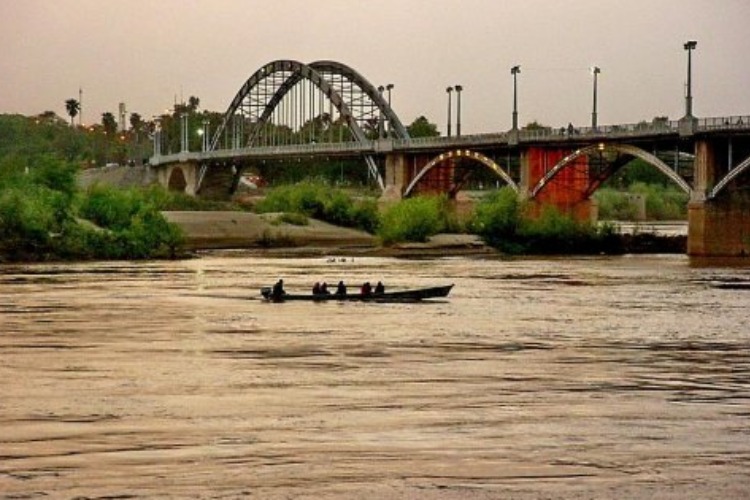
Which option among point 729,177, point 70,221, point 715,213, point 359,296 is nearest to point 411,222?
point 715,213

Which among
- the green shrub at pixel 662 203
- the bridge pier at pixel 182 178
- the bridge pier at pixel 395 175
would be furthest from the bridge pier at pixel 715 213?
the bridge pier at pixel 182 178

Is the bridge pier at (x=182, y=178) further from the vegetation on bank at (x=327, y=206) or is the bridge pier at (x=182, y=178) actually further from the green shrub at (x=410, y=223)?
the green shrub at (x=410, y=223)

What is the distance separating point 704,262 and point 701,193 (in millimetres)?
7415

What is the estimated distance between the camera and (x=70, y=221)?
9081cm

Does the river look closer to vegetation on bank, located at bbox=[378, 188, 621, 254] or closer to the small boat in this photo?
the small boat

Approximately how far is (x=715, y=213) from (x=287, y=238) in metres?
31.3

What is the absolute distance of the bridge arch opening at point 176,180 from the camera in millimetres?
197375

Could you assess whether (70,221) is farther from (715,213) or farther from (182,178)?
(182,178)

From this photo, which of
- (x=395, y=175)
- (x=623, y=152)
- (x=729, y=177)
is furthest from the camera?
(x=395, y=175)

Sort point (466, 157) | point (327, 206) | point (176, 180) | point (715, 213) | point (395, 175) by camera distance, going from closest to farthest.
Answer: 1. point (715, 213)
2. point (466, 157)
3. point (327, 206)
4. point (395, 175)
5. point (176, 180)

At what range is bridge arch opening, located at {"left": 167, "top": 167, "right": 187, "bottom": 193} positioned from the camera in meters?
197

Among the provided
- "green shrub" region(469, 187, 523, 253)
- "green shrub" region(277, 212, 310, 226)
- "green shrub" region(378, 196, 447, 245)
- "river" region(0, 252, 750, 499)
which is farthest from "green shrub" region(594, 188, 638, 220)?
"river" region(0, 252, 750, 499)

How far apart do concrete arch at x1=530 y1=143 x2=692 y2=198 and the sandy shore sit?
5.66 m

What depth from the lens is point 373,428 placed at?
1025 inches
